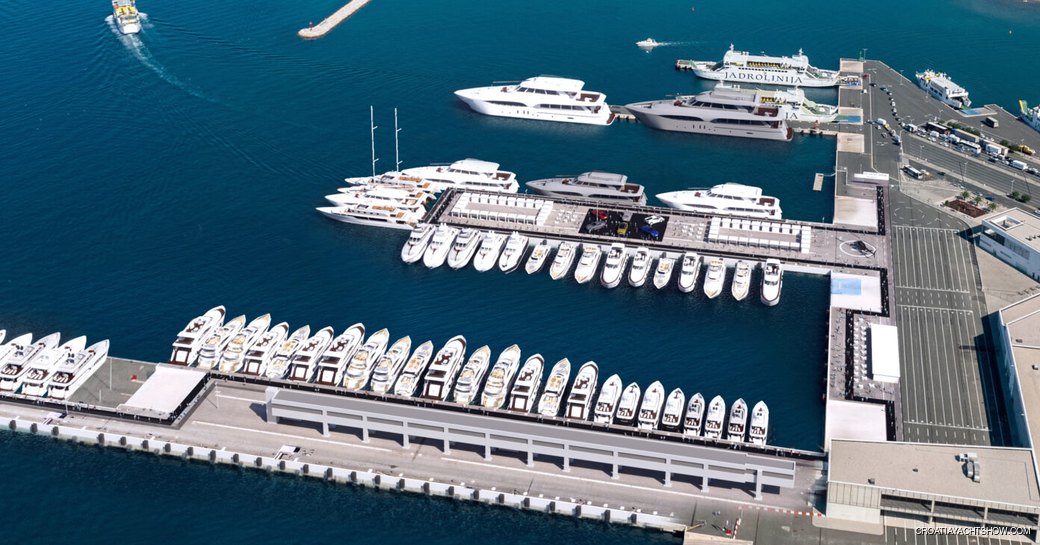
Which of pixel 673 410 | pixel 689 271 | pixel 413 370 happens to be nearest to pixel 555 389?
pixel 673 410

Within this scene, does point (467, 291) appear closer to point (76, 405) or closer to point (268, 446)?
point (268, 446)

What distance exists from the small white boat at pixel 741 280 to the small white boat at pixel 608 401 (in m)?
31.2

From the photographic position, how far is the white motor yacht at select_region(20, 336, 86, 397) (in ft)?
479

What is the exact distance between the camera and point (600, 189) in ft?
646

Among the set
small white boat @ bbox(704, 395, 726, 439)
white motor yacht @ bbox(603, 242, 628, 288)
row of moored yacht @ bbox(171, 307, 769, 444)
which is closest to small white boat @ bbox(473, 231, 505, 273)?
white motor yacht @ bbox(603, 242, 628, 288)

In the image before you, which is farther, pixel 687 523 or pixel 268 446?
pixel 268 446

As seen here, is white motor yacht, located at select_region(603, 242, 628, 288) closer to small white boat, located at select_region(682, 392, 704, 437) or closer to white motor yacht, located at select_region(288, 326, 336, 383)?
small white boat, located at select_region(682, 392, 704, 437)

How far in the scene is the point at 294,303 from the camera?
168 meters

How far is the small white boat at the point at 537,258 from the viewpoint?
17750 centimetres

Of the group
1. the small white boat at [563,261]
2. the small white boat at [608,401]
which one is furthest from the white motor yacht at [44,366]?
the small white boat at [608,401]

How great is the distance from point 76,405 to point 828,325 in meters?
102

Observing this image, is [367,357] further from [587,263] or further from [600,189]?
[600,189]

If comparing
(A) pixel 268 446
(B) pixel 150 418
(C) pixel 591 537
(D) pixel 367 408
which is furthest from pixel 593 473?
(B) pixel 150 418

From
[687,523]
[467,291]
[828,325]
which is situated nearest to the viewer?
[687,523]
